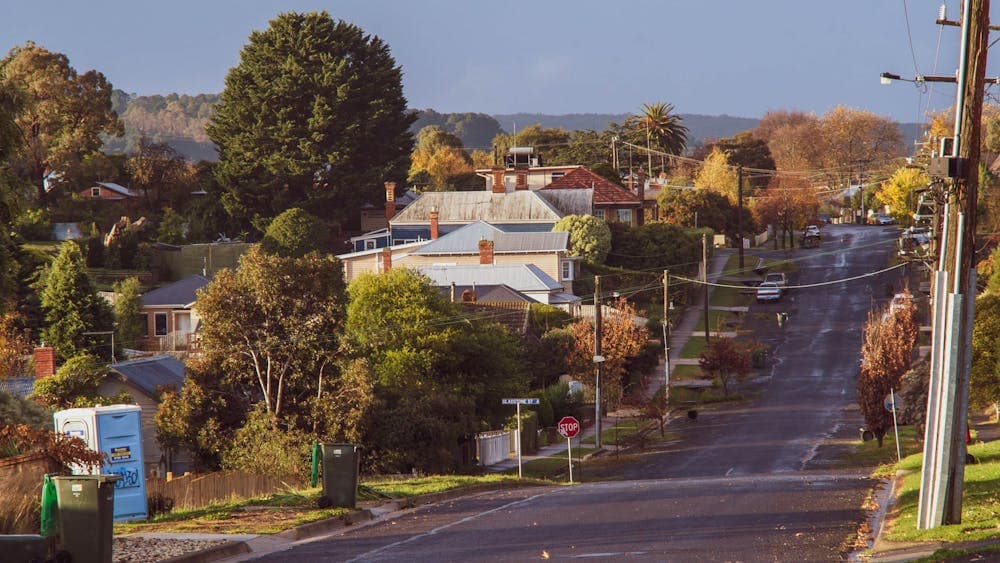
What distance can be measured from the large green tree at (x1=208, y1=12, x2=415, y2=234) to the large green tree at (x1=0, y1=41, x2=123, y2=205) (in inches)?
406

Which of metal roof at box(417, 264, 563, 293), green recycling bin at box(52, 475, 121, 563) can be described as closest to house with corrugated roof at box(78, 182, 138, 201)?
metal roof at box(417, 264, 563, 293)

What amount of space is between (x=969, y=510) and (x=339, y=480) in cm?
1055

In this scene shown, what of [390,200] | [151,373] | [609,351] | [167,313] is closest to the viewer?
[151,373]

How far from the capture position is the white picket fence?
4884 cm

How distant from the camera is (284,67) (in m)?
103

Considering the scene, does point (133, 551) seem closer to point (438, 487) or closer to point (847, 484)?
point (438, 487)

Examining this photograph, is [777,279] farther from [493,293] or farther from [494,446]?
[494,446]

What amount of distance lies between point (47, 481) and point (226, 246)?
3035 inches

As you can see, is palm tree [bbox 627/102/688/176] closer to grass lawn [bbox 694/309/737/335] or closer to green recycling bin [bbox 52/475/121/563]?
grass lawn [bbox 694/309/737/335]

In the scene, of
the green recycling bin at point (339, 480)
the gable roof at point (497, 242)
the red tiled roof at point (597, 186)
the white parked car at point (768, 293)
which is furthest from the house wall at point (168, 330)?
the green recycling bin at point (339, 480)

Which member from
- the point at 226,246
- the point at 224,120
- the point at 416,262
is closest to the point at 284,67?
the point at 224,120

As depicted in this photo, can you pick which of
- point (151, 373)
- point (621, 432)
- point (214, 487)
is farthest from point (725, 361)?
point (214, 487)

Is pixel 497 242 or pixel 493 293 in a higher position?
pixel 497 242

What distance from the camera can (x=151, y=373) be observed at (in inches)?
1921
